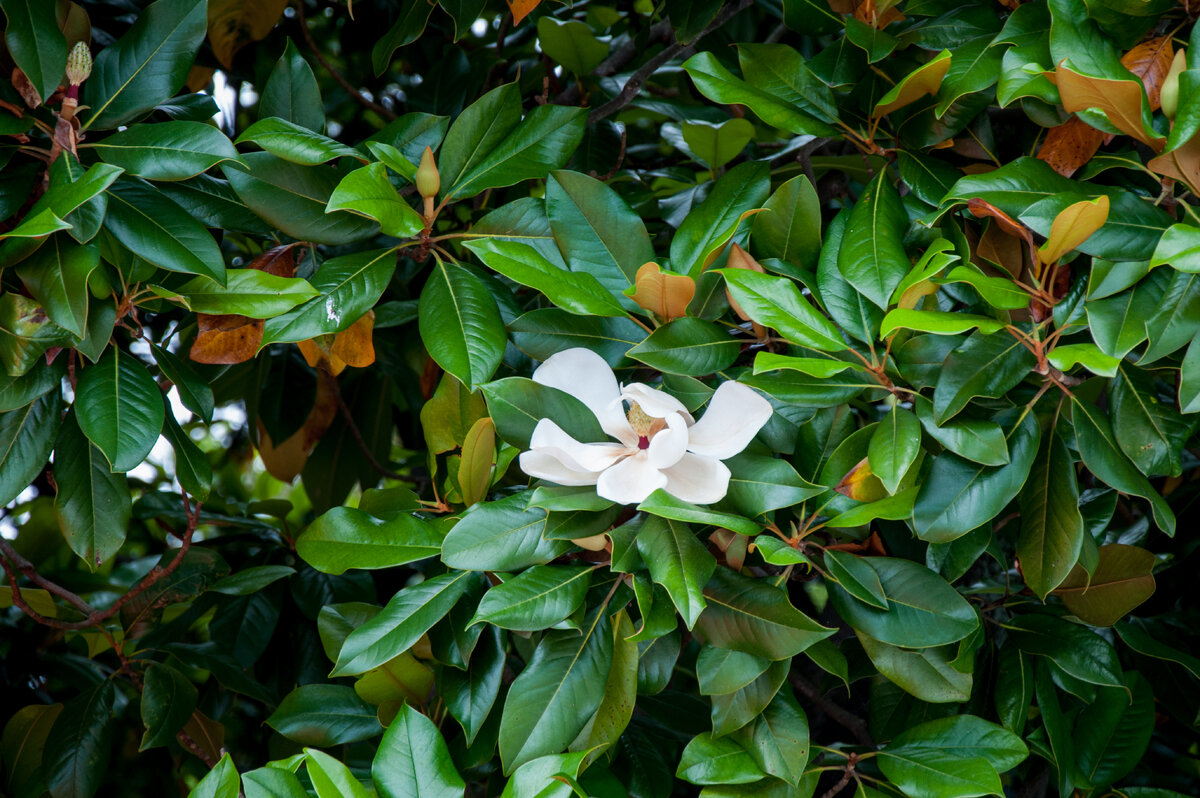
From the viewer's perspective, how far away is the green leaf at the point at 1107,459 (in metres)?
0.94

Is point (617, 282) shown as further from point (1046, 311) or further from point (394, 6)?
point (394, 6)

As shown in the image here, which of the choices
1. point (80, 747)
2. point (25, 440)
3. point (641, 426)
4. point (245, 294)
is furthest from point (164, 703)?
point (641, 426)

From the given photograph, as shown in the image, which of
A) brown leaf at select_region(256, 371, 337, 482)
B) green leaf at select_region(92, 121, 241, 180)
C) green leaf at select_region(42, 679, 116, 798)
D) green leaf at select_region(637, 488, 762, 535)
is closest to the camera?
green leaf at select_region(637, 488, 762, 535)

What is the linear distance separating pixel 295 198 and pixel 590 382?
0.42 m

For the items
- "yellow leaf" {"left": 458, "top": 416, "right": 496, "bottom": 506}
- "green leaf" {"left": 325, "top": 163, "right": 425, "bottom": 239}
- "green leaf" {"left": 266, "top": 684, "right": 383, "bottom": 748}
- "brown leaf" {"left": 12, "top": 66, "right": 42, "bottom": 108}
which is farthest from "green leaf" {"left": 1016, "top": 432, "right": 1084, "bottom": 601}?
"brown leaf" {"left": 12, "top": 66, "right": 42, "bottom": 108}

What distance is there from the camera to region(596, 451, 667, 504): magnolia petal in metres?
0.89

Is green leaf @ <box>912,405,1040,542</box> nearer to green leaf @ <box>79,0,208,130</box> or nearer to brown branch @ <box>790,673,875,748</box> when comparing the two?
brown branch @ <box>790,673,875,748</box>

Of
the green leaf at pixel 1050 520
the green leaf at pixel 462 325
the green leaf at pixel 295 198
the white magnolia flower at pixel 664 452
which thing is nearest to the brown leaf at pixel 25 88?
the green leaf at pixel 295 198

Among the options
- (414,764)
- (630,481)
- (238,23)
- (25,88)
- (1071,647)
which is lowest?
(1071,647)

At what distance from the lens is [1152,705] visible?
1.29 m

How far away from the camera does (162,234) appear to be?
3.55 feet

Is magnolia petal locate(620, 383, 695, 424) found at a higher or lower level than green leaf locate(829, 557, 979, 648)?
higher

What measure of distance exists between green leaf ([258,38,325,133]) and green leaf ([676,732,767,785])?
2.82 feet

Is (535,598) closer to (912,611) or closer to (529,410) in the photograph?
(529,410)
